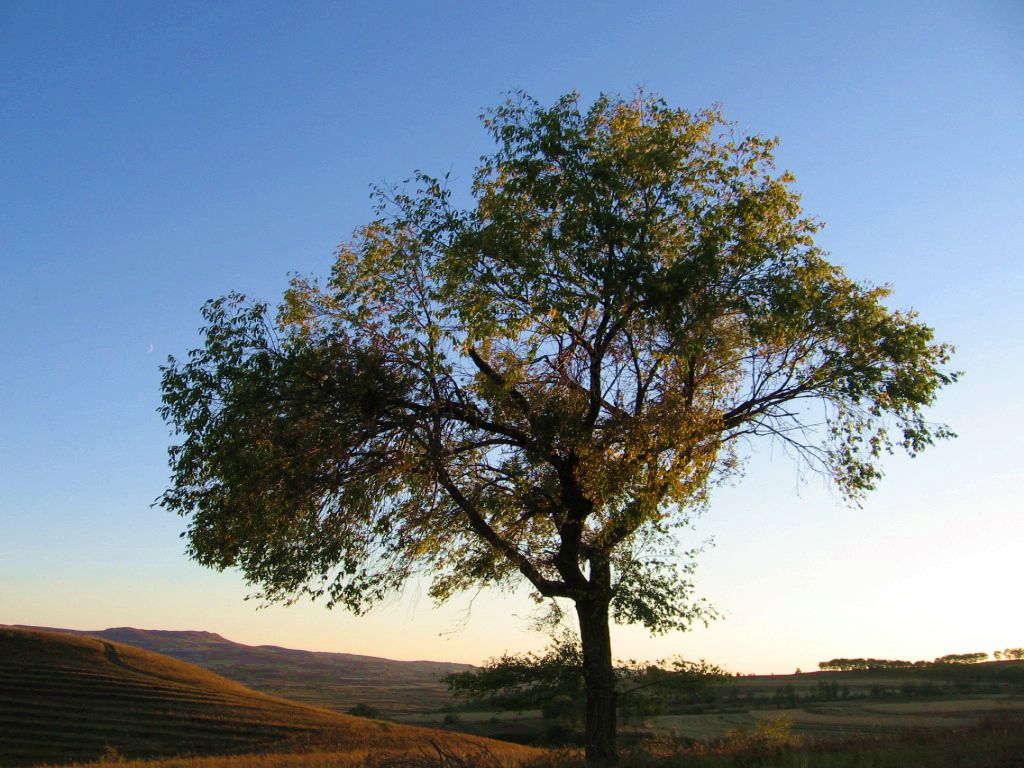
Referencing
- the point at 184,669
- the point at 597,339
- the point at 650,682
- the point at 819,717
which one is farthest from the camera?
the point at 184,669

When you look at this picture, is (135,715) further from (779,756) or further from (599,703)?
(779,756)

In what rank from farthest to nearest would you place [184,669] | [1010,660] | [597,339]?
[1010,660] < [184,669] < [597,339]

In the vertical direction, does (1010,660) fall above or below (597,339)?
below

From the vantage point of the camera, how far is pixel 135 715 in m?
38.2

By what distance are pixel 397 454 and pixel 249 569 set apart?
13.6 ft

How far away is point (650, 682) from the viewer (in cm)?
1579

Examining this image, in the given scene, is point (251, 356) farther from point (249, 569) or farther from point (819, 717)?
point (819, 717)

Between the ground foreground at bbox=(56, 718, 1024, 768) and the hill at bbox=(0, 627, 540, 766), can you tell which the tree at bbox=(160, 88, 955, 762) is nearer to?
the ground foreground at bbox=(56, 718, 1024, 768)

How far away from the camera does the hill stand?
31.2 meters

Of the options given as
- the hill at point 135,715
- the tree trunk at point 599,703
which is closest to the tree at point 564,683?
the tree trunk at point 599,703

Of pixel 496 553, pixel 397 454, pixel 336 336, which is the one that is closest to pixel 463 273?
pixel 336 336

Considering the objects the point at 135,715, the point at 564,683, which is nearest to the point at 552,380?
the point at 564,683

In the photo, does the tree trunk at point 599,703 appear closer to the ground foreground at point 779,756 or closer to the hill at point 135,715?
the ground foreground at point 779,756

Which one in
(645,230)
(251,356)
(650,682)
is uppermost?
(645,230)
